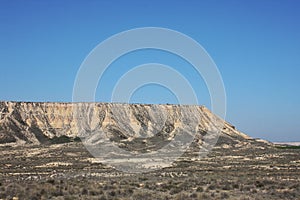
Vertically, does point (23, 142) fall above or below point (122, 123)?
below

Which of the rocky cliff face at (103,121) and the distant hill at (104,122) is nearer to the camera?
the distant hill at (104,122)

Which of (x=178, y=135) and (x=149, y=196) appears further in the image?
(x=178, y=135)

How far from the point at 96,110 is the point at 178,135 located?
21.5m

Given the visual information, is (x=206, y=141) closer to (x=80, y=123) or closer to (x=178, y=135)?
(x=178, y=135)

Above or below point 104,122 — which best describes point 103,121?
above

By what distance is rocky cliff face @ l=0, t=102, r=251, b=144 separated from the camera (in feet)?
320

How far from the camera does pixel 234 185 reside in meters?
22.3

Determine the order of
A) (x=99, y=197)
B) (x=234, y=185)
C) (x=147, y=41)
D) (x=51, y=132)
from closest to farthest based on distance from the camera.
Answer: (x=99, y=197), (x=234, y=185), (x=147, y=41), (x=51, y=132)

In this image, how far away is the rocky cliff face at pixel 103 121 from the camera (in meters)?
97.4


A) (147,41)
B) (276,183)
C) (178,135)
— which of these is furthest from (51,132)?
(276,183)

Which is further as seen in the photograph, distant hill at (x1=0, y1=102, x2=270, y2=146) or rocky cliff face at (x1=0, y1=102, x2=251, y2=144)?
rocky cliff face at (x1=0, y1=102, x2=251, y2=144)

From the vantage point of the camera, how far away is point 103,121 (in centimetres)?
10462

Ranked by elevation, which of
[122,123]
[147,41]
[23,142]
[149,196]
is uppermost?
[122,123]

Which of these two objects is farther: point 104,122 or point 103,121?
point 103,121
